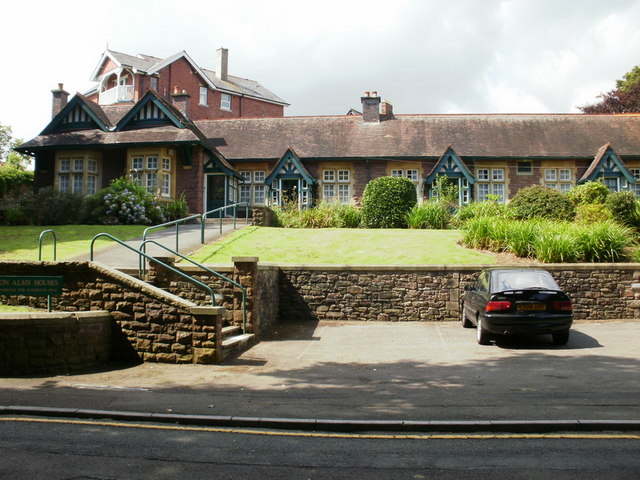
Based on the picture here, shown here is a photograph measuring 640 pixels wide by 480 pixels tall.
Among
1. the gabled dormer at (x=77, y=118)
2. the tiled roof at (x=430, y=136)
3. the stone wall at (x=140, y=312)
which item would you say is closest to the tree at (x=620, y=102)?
the tiled roof at (x=430, y=136)

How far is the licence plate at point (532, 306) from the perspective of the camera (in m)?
10.4

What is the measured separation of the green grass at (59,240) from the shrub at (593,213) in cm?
1612

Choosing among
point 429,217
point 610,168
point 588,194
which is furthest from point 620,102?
point 429,217

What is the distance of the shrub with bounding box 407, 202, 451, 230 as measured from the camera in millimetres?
23438

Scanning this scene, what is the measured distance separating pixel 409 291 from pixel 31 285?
8482 millimetres

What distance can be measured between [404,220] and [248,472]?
20.3 m

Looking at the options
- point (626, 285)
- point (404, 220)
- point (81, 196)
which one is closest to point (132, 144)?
point (81, 196)

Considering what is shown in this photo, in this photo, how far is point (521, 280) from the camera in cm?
1089

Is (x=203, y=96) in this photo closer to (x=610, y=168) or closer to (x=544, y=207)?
(x=610, y=168)

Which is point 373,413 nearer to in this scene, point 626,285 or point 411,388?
point 411,388

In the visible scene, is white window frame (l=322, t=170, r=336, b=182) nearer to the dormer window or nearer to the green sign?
the dormer window

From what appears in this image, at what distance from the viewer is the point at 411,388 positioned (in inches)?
298

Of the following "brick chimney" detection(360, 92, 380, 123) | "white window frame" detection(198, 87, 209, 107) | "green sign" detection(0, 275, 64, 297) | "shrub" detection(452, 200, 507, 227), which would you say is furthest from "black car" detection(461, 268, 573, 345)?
"white window frame" detection(198, 87, 209, 107)

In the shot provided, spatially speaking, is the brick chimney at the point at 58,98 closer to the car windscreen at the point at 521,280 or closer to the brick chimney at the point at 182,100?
the brick chimney at the point at 182,100
